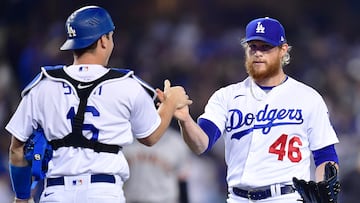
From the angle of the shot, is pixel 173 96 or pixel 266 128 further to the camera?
pixel 266 128

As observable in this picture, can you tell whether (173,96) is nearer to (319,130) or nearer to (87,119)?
(87,119)

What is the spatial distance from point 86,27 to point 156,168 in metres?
4.04

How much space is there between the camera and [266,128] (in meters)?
Result: 7.51

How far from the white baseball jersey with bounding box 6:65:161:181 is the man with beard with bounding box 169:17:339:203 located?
601 mm

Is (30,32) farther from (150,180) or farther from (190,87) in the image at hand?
(150,180)

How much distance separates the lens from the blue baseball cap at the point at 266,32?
24.9ft

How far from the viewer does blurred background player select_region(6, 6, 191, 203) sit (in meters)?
6.59

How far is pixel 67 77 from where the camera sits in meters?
6.71

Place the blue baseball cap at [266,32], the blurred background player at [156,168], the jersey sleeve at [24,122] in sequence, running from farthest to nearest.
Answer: the blurred background player at [156,168], the blue baseball cap at [266,32], the jersey sleeve at [24,122]

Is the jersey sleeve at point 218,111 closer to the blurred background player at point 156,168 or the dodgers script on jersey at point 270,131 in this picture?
the dodgers script on jersey at point 270,131

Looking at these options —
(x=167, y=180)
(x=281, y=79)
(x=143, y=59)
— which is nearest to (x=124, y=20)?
(x=143, y=59)

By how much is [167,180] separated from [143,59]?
4.42 meters

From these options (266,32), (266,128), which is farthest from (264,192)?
(266,32)

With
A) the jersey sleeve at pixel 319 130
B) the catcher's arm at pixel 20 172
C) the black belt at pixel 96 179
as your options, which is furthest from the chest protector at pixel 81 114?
the jersey sleeve at pixel 319 130
